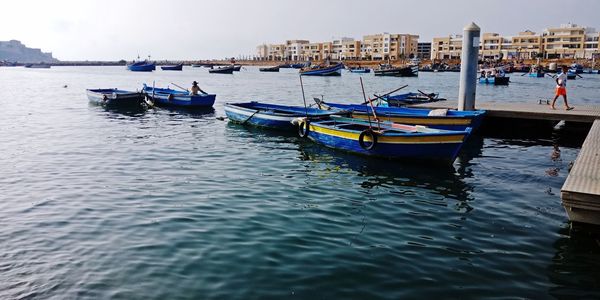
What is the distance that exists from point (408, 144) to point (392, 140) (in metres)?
0.57

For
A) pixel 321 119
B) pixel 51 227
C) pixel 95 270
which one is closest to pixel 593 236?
pixel 95 270

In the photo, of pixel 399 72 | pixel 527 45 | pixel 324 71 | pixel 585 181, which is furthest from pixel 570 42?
pixel 585 181

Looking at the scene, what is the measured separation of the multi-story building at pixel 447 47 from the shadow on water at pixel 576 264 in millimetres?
168552

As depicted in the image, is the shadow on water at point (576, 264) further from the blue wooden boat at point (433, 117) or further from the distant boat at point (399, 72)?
the distant boat at point (399, 72)

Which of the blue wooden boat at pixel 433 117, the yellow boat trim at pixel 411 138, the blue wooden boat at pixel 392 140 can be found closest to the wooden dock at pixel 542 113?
the blue wooden boat at pixel 433 117

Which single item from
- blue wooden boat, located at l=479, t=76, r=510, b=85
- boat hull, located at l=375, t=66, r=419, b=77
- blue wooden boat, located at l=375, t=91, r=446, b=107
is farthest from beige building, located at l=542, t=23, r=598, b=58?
blue wooden boat, located at l=375, t=91, r=446, b=107

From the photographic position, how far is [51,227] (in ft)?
33.1

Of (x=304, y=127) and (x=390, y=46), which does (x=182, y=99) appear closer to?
(x=304, y=127)

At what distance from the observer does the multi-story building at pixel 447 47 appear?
17150 cm

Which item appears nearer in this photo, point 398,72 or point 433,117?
point 433,117

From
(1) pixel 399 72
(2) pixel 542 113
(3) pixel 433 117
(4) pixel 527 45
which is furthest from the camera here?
(4) pixel 527 45

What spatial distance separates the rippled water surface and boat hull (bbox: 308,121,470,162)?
42 cm

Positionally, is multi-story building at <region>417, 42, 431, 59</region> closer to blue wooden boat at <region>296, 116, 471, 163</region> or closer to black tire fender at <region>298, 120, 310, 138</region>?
black tire fender at <region>298, 120, 310, 138</region>

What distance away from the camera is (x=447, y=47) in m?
175
